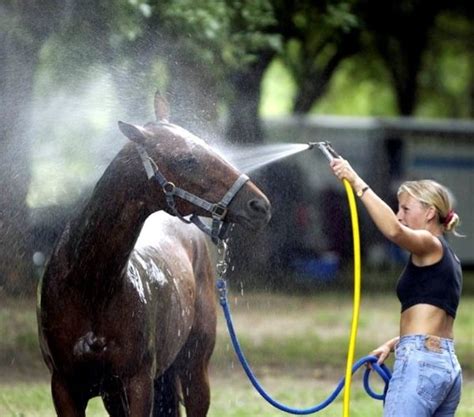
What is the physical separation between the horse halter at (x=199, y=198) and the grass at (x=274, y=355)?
3009mm

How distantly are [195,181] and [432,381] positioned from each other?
1476mm

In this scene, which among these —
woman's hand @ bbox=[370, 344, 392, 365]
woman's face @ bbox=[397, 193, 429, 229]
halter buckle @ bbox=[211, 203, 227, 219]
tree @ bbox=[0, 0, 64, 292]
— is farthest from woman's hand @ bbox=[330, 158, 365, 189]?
tree @ bbox=[0, 0, 64, 292]

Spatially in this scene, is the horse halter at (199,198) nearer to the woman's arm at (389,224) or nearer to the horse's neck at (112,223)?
the horse's neck at (112,223)

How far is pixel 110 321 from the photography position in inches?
262

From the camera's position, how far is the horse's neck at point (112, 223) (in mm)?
6660

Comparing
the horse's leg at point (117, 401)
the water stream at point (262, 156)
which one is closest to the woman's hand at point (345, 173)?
the water stream at point (262, 156)

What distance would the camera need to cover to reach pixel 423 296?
6332 millimetres

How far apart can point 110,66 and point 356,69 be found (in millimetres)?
23576

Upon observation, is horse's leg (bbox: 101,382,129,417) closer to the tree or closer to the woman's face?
the woman's face

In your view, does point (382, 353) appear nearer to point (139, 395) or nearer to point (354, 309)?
point (354, 309)

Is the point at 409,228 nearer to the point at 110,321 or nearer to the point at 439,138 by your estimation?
the point at 110,321

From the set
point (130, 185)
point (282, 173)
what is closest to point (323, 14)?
point (282, 173)

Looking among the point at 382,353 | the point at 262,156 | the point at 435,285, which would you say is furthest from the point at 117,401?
the point at 262,156

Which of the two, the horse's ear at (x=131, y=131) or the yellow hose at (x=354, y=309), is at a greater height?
the horse's ear at (x=131, y=131)
